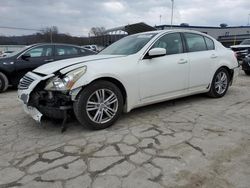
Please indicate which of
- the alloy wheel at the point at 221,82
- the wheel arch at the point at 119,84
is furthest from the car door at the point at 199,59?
the wheel arch at the point at 119,84

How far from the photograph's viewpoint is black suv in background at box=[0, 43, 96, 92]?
7.41 m

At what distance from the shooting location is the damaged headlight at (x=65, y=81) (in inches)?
141

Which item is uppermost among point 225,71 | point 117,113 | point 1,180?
point 225,71

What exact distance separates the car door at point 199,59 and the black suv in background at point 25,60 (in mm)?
4579

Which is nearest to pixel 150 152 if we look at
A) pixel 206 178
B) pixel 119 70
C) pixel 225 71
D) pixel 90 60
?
pixel 206 178

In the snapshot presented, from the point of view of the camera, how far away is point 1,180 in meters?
2.61

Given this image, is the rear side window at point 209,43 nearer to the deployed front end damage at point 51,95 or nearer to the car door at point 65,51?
the deployed front end damage at point 51,95

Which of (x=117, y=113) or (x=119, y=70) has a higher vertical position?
(x=119, y=70)

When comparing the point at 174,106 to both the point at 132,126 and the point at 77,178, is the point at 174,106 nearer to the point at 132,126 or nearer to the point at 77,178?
the point at 132,126

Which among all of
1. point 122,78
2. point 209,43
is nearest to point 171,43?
point 209,43

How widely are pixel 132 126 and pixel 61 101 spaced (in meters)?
1.18

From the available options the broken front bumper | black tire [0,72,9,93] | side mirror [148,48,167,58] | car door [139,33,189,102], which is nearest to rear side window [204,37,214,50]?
car door [139,33,189,102]

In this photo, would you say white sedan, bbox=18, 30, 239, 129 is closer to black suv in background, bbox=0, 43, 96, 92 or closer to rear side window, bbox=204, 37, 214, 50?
rear side window, bbox=204, 37, 214, 50

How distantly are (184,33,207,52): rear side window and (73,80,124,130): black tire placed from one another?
200cm
